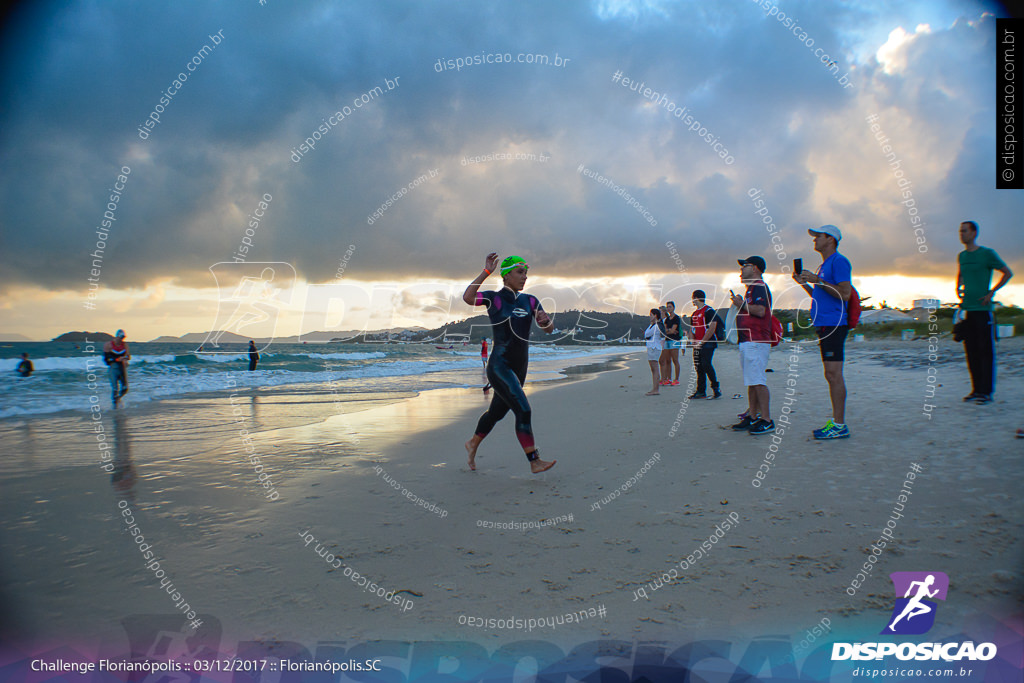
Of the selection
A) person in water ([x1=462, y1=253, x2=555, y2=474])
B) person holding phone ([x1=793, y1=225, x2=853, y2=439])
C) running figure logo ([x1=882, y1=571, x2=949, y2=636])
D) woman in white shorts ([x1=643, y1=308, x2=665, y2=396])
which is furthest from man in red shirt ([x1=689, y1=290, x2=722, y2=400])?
running figure logo ([x1=882, y1=571, x2=949, y2=636])

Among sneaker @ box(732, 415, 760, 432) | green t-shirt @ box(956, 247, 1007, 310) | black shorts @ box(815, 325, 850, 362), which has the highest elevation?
green t-shirt @ box(956, 247, 1007, 310)

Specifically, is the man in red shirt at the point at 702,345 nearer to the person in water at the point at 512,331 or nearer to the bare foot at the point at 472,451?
the person in water at the point at 512,331

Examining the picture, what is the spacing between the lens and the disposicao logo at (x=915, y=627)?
2080 millimetres

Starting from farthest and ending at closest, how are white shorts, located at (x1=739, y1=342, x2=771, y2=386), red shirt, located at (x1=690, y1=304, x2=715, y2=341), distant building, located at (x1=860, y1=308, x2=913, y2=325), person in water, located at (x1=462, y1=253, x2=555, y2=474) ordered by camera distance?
distant building, located at (x1=860, y1=308, x2=913, y2=325) → red shirt, located at (x1=690, y1=304, x2=715, y2=341) → white shorts, located at (x1=739, y1=342, x2=771, y2=386) → person in water, located at (x1=462, y1=253, x2=555, y2=474)

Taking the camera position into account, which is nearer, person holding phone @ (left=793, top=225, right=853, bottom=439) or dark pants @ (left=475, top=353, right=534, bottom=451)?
dark pants @ (left=475, top=353, right=534, bottom=451)

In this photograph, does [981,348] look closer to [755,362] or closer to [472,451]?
[755,362]

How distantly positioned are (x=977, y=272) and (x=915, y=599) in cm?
612

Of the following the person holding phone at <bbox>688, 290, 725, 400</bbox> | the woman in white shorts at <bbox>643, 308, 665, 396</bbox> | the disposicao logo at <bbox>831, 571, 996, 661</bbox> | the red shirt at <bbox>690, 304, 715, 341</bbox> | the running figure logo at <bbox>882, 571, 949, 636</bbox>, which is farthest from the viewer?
the woman in white shorts at <bbox>643, 308, 665, 396</bbox>

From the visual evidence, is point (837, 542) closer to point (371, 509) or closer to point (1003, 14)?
point (371, 509)

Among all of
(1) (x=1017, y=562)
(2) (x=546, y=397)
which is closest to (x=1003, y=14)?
(1) (x=1017, y=562)

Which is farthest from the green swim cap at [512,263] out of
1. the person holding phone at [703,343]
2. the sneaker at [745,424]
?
the person holding phone at [703,343]

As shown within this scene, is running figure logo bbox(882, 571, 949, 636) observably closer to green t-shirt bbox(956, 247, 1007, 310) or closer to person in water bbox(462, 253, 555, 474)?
person in water bbox(462, 253, 555, 474)

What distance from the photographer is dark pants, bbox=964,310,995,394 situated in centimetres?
640

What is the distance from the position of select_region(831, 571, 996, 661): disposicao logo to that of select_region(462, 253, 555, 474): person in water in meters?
2.81
